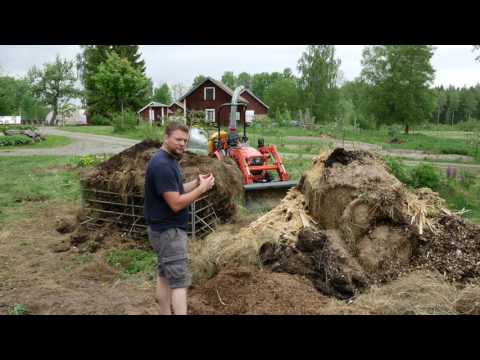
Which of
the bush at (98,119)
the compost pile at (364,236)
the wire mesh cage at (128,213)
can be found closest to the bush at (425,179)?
the compost pile at (364,236)

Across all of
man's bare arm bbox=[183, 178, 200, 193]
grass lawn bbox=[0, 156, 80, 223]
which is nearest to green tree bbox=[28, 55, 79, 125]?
grass lawn bbox=[0, 156, 80, 223]

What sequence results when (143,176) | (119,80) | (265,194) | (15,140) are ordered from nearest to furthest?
(143,176), (265,194), (15,140), (119,80)

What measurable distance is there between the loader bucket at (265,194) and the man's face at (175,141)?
174 inches

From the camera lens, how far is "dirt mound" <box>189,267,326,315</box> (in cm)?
418

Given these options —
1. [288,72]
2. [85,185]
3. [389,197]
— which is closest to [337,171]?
[389,197]

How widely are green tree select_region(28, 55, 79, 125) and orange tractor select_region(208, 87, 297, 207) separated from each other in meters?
62.2

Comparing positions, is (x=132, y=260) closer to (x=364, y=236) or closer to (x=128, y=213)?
(x=128, y=213)

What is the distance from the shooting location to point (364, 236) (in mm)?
5230

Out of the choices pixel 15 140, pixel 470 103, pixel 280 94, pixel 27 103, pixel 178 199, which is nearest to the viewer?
pixel 178 199

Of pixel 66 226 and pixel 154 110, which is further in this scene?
pixel 154 110

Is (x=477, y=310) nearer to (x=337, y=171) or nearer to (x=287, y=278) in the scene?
(x=287, y=278)

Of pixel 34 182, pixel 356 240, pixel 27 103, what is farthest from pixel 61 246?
pixel 27 103

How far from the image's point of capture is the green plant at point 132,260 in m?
5.61

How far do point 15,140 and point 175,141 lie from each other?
23083 millimetres
